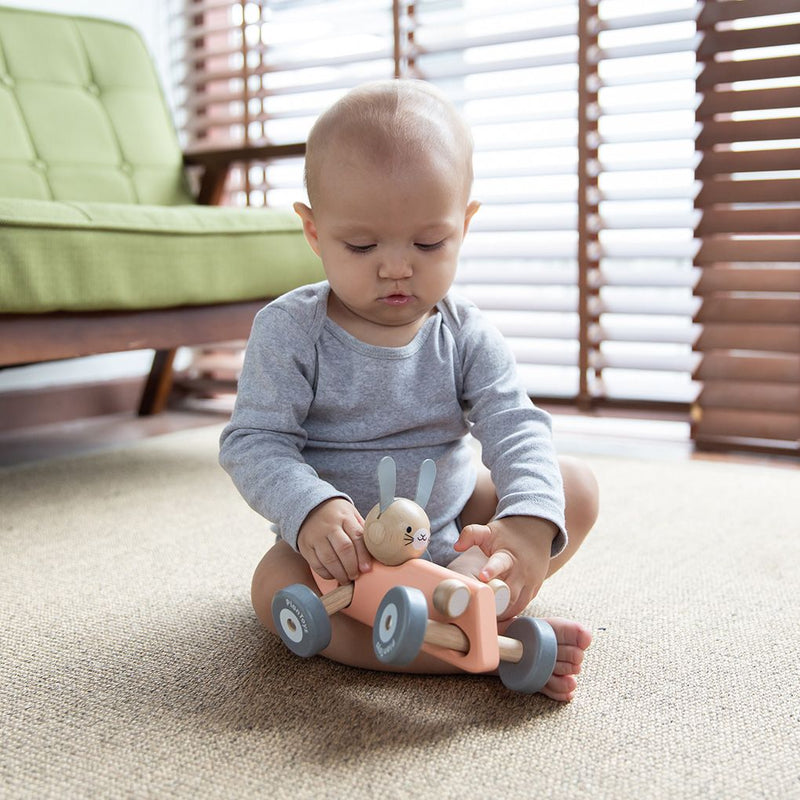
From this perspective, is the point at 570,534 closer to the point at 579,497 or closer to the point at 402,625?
the point at 579,497

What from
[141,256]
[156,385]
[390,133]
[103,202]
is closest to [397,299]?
[390,133]

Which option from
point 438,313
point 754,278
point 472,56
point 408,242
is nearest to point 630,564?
point 438,313

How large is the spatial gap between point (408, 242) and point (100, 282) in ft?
2.50

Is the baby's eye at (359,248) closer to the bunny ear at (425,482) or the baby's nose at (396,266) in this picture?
the baby's nose at (396,266)

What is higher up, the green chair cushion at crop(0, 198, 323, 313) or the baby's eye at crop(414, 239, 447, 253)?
the baby's eye at crop(414, 239, 447, 253)

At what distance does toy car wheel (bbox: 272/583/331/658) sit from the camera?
2.49ft

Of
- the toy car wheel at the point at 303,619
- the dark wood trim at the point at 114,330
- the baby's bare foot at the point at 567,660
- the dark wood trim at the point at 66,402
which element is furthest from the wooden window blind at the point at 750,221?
the dark wood trim at the point at 66,402

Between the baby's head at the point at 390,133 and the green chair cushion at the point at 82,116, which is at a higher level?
the baby's head at the point at 390,133

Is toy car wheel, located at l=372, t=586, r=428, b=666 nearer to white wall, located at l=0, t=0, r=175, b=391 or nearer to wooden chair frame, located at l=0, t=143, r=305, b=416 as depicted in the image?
wooden chair frame, located at l=0, t=143, r=305, b=416

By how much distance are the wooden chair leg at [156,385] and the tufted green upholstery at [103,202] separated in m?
0.39

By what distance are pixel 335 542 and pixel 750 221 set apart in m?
1.24

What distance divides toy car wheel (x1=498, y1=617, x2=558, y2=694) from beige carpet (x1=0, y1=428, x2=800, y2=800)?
0.02 meters

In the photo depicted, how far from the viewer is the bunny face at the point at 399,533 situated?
0.74m

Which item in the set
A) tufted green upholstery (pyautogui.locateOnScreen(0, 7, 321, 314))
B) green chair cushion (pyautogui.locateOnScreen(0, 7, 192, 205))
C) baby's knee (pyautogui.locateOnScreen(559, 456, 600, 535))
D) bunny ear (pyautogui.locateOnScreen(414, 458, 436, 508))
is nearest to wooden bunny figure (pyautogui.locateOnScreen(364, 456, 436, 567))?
bunny ear (pyautogui.locateOnScreen(414, 458, 436, 508))
